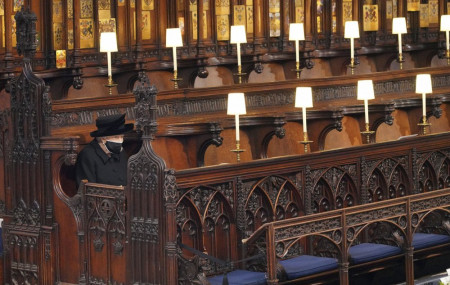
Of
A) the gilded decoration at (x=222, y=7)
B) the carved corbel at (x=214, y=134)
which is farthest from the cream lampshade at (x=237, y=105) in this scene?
the gilded decoration at (x=222, y=7)

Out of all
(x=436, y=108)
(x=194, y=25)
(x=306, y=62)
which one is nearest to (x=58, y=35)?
(x=194, y=25)

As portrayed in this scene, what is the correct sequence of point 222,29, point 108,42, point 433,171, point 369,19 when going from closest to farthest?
point 433,171, point 108,42, point 222,29, point 369,19

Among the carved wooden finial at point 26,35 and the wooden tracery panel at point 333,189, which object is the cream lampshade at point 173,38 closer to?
the wooden tracery panel at point 333,189

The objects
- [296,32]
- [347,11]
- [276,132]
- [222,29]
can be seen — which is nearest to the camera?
[276,132]

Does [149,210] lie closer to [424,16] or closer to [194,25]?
[194,25]

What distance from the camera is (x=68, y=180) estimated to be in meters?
10.9

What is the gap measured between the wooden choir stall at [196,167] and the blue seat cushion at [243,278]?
2cm

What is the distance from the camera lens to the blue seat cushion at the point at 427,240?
11398 mm

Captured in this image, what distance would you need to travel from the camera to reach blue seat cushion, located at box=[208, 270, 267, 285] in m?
9.93

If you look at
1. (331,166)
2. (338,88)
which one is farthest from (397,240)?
(338,88)

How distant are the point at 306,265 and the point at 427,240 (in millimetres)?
1611

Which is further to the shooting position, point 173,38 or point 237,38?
point 237,38

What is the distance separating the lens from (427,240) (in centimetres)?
1148

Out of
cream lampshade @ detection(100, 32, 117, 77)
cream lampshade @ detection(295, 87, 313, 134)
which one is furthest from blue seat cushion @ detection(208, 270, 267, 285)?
cream lampshade @ detection(100, 32, 117, 77)
